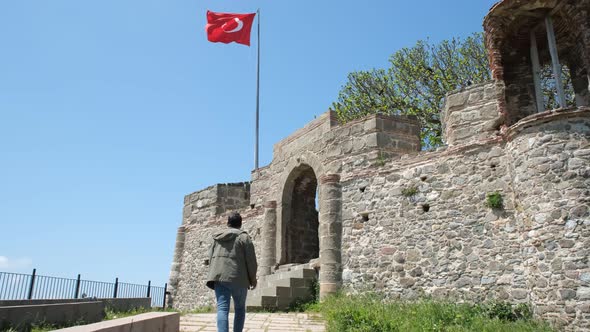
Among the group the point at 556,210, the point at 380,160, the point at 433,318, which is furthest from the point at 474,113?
the point at 433,318

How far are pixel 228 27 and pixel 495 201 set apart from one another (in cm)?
1440

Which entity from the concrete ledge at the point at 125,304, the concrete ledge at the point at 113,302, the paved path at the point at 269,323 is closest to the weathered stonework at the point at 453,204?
the paved path at the point at 269,323

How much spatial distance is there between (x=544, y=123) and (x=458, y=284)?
3.43 m

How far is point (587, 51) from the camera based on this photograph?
964 cm

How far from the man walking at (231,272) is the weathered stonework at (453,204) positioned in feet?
16.5

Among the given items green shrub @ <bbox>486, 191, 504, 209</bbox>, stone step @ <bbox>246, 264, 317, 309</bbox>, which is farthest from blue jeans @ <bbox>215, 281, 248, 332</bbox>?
stone step @ <bbox>246, 264, 317, 309</bbox>

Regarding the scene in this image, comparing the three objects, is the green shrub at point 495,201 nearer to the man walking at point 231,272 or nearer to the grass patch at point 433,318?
the grass patch at point 433,318

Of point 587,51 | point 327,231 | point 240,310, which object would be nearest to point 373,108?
point 327,231

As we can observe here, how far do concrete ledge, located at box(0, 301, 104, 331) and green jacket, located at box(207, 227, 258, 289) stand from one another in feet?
9.35

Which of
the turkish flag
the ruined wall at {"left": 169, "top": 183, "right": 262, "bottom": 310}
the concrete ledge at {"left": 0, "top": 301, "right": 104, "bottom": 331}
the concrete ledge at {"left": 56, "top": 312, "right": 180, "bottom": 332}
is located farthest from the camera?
the turkish flag

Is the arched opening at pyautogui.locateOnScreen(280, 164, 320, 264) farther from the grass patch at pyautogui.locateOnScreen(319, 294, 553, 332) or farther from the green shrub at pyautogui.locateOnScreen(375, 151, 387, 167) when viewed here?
the grass patch at pyautogui.locateOnScreen(319, 294, 553, 332)

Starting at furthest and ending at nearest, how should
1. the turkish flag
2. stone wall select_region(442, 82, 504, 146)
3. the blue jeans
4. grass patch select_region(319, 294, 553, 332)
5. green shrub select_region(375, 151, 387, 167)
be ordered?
the turkish flag → green shrub select_region(375, 151, 387, 167) → stone wall select_region(442, 82, 504, 146) → grass patch select_region(319, 294, 553, 332) → the blue jeans

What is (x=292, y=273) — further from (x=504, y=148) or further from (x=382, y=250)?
(x=504, y=148)

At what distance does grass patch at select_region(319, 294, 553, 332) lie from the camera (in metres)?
7.47
